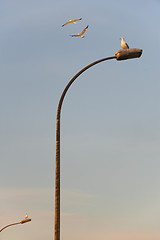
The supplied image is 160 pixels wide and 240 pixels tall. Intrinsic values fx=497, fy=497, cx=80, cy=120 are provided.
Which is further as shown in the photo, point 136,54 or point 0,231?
point 0,231

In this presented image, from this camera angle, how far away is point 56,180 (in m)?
14.4

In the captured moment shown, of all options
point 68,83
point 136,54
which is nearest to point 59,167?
point 68,83

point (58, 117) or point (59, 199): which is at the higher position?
point (58, 117)

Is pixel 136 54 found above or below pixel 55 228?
above

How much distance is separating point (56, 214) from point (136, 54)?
17.8 ft

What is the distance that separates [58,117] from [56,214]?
306 centimetres

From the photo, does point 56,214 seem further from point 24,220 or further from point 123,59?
point 24,220

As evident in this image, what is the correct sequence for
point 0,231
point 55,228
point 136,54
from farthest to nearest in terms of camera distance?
1. point 0,231
2. point 136,54
3. point 55,228

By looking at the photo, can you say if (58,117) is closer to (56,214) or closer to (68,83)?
(68,83)

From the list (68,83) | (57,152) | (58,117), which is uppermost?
(68,83)

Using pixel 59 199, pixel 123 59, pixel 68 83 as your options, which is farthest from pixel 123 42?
pixel 59 199

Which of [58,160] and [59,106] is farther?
[59,106]

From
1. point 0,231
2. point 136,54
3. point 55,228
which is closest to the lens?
point 55,228

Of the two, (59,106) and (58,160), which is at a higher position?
(59,106)
